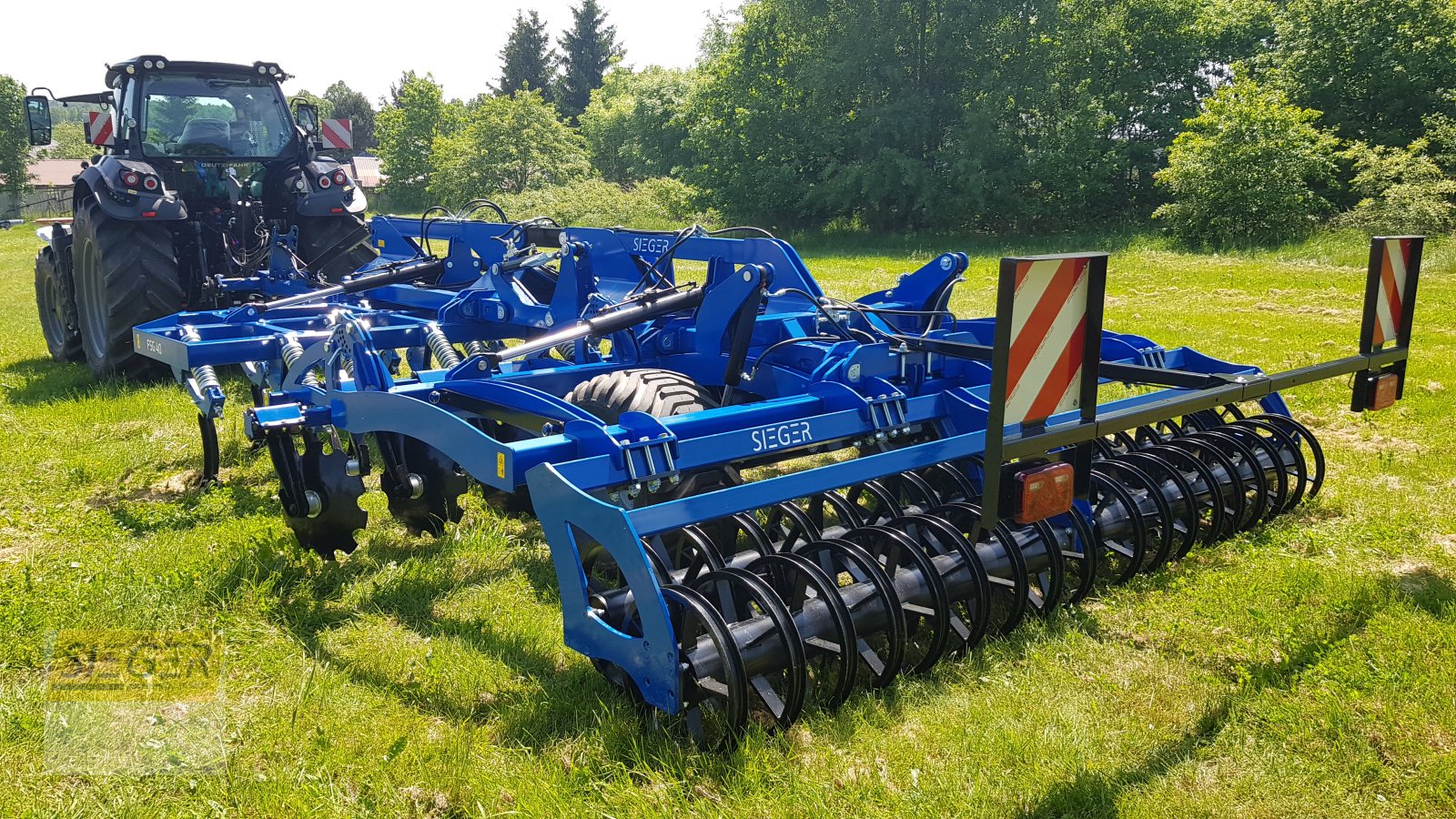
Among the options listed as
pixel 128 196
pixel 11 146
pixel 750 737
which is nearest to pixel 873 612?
pixel 750 737

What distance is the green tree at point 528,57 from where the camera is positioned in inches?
2215

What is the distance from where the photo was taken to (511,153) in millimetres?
31172

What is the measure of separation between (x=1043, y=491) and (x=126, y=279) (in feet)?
21.5

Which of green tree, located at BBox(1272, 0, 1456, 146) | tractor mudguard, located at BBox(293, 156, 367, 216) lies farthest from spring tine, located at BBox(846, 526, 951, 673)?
green tree, located at BBox(1272, 0, 1456, 146)

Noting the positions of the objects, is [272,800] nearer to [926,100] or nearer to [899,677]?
[899,677]

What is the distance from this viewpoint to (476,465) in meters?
3.18

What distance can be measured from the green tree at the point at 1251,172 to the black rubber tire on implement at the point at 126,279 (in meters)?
15.1

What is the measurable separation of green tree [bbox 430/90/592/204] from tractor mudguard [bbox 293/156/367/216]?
76.2ft

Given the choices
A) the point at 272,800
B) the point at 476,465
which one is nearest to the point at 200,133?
the point at 476,465

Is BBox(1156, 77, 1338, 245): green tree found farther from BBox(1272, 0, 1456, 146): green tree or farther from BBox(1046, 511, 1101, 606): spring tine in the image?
BBox(1046, 511, 1101, 606): spring tine

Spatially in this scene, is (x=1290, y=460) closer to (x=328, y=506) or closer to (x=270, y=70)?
(x=328, y=506)

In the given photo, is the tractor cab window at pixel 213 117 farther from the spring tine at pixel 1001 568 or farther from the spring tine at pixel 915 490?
the spring tine at pixel 1001 568

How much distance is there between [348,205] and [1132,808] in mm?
7219

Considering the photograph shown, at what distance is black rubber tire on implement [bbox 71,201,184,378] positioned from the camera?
22.4 ft
